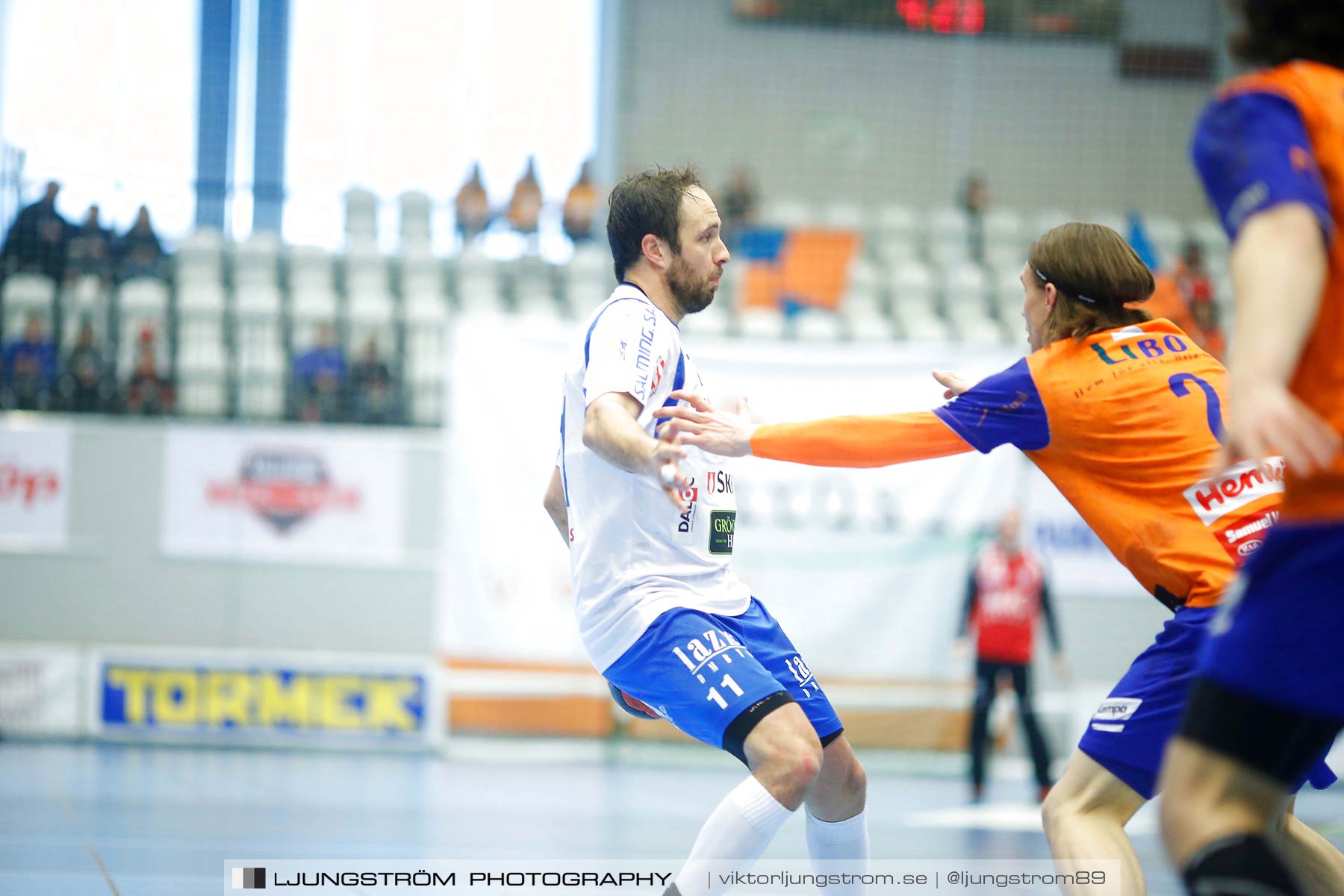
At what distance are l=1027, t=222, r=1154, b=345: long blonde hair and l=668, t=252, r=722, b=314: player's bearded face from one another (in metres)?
0.98

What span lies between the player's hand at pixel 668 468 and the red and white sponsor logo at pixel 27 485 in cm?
936

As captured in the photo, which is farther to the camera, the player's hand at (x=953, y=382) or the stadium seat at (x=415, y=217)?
the stadium seat at (x=415, y=217)

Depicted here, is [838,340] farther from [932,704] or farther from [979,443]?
[979,443]

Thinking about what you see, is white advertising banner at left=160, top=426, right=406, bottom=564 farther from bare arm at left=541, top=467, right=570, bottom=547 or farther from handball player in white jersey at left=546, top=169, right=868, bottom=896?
handball player in white jersey at left=546, top=169, right=868, bottom=896

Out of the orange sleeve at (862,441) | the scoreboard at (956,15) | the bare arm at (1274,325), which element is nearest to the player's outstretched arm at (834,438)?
the orange sleeve at (862,441)

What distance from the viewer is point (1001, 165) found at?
13.4 m

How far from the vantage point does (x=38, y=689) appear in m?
10.5

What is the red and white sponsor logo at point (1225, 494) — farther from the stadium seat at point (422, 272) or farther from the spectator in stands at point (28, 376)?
the spectator in stands at point (28, 376)

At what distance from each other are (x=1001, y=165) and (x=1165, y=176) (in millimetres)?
1627

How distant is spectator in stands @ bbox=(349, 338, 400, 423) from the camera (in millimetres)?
11297

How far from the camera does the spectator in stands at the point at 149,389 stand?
11.1 meters

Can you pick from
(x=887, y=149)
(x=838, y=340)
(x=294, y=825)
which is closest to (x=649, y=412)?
(x=294, y=825)

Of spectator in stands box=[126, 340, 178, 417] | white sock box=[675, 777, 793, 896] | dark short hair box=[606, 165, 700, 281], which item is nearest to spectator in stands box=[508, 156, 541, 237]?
spectator in stands box=[126, 340, 178, 417]

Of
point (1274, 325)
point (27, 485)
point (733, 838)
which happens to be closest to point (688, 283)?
point (733, 838)
